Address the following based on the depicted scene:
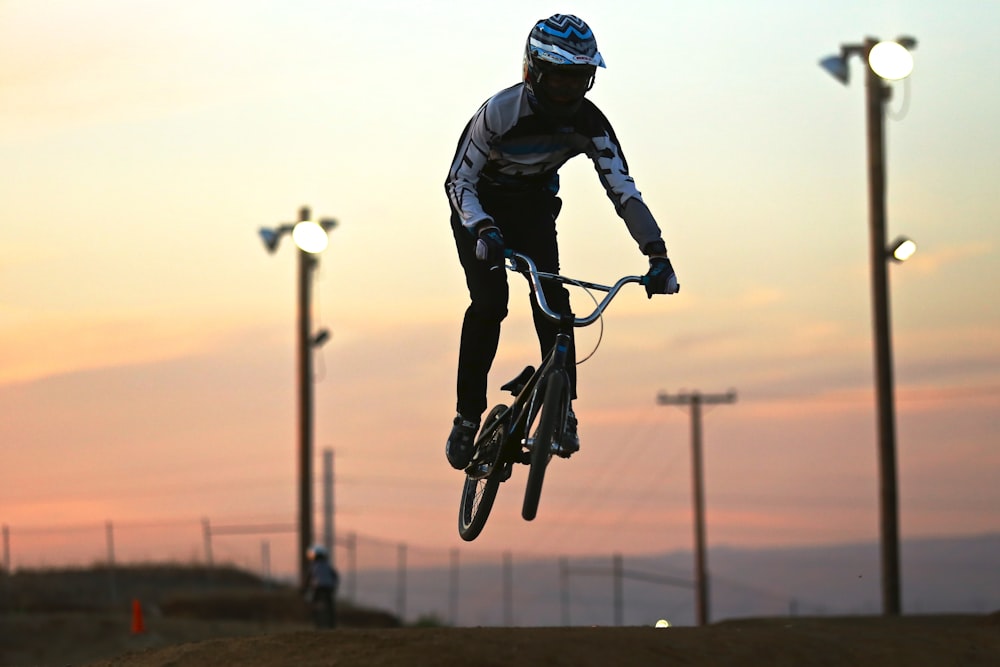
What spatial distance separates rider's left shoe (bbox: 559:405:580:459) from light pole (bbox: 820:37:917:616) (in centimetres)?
1651

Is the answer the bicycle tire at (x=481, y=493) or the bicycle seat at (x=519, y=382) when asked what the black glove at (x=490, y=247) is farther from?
the bicycle tire at (x=481, y=493)

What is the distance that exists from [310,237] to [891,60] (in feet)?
38.8

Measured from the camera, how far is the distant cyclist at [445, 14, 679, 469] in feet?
35.1

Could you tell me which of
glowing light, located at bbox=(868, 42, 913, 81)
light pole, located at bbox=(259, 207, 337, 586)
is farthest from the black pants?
light pole, located at bbox=(259, 207, 337, 586)

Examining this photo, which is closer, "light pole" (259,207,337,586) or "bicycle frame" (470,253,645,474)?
"bicycle frame" (470,253,645,474)

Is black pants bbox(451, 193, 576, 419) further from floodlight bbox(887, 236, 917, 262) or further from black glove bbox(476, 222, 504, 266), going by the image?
floodlight bbox(887, 236, 917, 262)

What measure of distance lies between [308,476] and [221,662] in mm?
24865

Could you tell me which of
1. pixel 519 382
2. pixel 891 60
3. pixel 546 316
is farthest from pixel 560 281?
pixel 891 60

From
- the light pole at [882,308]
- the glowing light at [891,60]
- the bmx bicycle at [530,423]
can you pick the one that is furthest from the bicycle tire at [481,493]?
the light pole at [882,308]

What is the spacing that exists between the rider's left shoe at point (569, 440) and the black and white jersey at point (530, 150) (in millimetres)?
1263

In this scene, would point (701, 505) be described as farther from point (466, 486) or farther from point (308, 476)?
point (466, 486)

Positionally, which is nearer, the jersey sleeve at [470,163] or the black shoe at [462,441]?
the jersey sleeve at [470,163]

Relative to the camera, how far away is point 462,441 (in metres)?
12.2

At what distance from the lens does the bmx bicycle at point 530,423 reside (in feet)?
34.0
